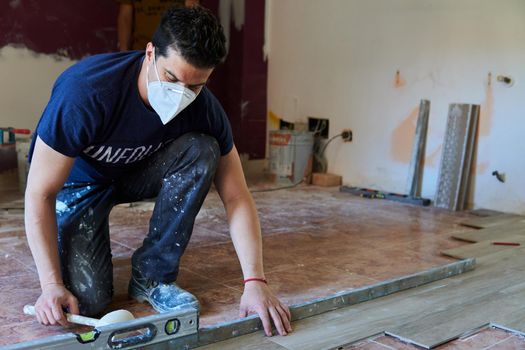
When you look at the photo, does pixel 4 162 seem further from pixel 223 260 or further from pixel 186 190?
pixel 186 190

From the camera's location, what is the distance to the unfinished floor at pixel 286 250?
7.09 ft

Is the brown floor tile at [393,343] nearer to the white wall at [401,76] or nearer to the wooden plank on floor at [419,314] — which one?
the wooden plank on floor at [419,314]

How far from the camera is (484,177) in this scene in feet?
13.8

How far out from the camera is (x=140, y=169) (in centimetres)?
206

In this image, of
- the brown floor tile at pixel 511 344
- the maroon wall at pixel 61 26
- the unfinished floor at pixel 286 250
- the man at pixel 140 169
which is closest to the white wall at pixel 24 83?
the maroon wall at pixel 61 26

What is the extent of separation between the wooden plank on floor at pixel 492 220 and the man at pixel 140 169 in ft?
7.13

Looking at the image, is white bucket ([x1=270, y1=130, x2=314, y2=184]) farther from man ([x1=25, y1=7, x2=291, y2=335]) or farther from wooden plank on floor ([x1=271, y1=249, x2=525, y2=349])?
man ([x1=25, y1=7, x2=291, y2=335])

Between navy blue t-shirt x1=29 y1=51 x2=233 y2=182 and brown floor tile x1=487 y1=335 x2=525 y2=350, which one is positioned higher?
navy blue t-shirt x1=29 y1=51 x2=233 y2=182

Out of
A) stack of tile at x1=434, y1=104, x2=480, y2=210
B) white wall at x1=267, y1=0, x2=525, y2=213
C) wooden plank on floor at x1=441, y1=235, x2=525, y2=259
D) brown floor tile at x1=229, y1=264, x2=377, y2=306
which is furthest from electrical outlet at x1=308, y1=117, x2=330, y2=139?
brown floor tile at x1=229, y1=264, x2=377, y2=306

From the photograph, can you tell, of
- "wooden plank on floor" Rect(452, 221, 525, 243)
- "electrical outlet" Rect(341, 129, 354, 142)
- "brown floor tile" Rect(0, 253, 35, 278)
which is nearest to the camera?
"brown floor tile" Rect(0, 253, 35, 278)

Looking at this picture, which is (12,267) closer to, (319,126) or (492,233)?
(492,233)

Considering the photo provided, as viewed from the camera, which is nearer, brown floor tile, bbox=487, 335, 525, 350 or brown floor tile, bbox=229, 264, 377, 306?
brown floor tile, bbox=487, 335, 525, 350

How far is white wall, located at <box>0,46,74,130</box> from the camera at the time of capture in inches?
176

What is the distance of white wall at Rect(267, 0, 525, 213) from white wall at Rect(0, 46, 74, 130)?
79.9 inches
